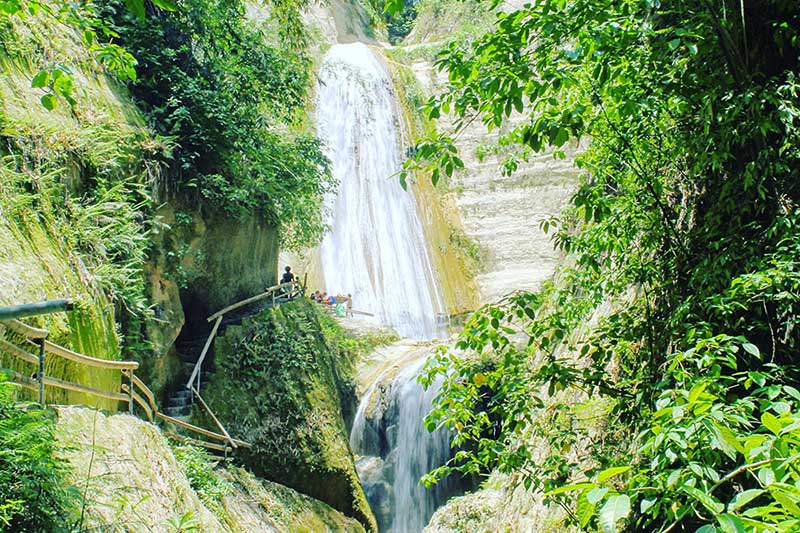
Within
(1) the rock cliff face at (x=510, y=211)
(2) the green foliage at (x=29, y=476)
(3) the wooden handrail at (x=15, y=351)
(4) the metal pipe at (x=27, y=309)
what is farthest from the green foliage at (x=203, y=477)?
(1) the rock cliff face at (x=510, y=211)

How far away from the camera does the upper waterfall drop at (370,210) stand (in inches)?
858

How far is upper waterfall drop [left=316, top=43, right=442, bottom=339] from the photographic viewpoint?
71.5 feet

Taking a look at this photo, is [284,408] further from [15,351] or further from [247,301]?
[15,351]

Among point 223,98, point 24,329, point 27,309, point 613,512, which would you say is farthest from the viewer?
point 223,98

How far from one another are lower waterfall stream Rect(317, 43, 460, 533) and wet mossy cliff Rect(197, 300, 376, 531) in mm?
2004

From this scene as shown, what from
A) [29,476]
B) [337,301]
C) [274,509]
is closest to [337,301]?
[337,301]

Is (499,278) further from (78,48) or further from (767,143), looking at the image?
(767,143)

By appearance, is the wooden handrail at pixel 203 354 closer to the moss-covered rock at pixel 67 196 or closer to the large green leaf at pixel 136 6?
the moss-covered rock at pixel 67 196

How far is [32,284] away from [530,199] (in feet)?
72.6

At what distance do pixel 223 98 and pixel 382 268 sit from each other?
41.8 feet

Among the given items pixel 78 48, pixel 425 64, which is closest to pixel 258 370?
pixel 78 48

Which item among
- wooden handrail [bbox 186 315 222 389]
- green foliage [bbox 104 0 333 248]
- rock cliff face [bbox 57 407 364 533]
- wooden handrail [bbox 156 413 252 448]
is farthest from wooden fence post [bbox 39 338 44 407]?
wooden handrail [bbox 186 315 222 389]

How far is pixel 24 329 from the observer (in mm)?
3902

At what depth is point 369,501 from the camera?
13.6m
